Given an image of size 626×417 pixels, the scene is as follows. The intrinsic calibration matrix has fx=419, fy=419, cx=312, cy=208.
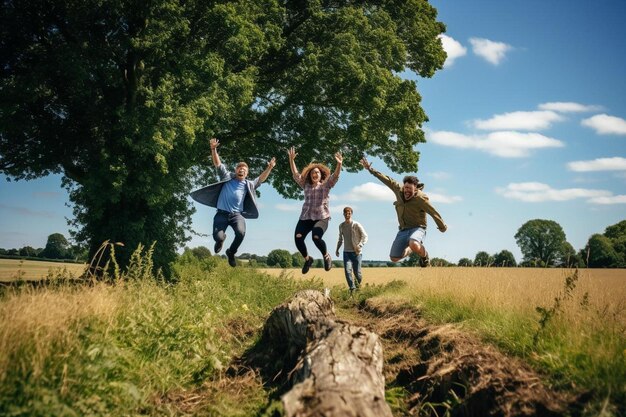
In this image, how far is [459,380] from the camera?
4195 millimetres

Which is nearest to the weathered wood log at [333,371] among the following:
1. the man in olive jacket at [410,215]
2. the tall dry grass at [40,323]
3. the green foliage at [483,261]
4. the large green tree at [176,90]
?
the tall dry grass at [40,323]

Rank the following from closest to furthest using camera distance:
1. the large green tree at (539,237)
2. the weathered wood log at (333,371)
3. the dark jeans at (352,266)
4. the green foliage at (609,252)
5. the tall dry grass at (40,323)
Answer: the weathered wood log at (333,371) → the tall dry grass at (40,323) → the dark jeans at (352,266) → the green foliage at (609,252) → the large green tree at (539,237)

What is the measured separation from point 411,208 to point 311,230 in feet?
7.49

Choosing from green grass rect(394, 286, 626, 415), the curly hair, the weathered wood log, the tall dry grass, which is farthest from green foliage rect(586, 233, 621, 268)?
the tall dry grass

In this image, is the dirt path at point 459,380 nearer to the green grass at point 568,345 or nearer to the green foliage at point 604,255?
the green grass at point 568,345

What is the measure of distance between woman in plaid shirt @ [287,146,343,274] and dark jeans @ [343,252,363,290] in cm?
234

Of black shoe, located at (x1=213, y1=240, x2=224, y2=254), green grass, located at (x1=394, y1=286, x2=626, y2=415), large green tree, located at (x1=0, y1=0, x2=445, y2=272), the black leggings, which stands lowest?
green grass, located at (x1=394, y1=286, x2=626, y2=415)

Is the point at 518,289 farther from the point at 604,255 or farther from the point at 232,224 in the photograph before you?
the point at 604,255

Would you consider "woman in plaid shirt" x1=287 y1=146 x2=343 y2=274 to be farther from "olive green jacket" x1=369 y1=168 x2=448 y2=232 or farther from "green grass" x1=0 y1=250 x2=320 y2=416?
"green grass" x1=0 y1=250 x2=320 y2=416

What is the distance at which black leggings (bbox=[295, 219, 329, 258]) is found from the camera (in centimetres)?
940

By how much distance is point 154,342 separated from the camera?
496 cm

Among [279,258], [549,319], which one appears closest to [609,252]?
[279,258]

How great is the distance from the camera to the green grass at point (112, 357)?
11.5 ft

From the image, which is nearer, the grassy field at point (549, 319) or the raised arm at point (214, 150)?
the grassy field at point (549, 319)
